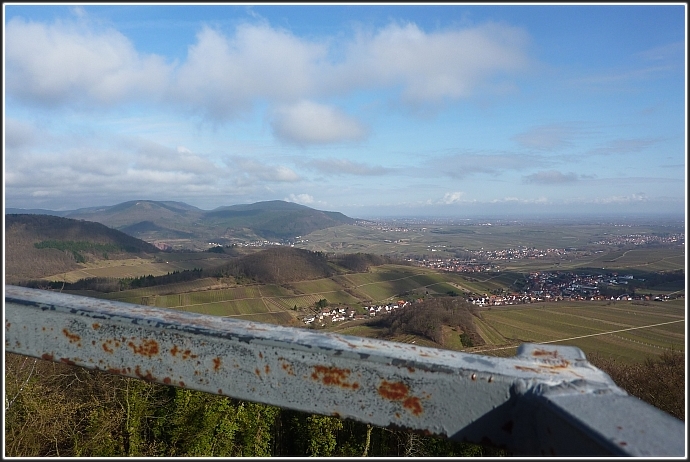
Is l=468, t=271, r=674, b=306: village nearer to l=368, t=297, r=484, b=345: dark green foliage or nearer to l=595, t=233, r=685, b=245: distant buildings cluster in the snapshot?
l=368, t=297, r=484, b=345: dark green foliage

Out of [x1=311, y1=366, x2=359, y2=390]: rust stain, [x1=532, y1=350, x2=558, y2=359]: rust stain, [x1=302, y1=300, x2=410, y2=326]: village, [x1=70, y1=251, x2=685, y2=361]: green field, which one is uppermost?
[x1=532, y1=350, x2=558, y2=359]: rust stain

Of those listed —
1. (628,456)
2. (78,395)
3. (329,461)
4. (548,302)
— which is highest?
(628,456)

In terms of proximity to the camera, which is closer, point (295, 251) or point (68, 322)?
point (68, 322)

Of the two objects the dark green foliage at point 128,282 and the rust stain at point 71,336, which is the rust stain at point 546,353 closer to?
the rust stain at point 71,336

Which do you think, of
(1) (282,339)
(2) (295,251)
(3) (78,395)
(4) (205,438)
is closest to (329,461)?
(1) (282,339)

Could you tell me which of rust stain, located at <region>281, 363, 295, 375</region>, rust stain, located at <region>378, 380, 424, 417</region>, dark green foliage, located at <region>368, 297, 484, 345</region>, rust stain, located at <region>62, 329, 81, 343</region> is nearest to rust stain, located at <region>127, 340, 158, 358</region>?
rust stain, located at <region>62, 329, 81, 343</region>

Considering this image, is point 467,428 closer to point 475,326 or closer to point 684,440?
point 684,440
